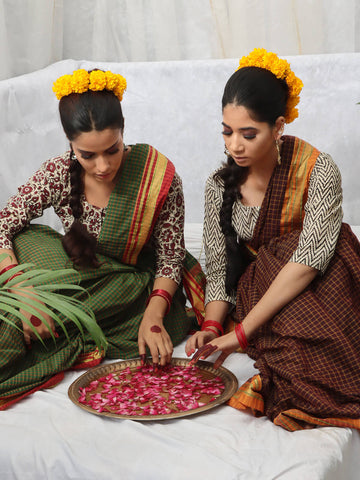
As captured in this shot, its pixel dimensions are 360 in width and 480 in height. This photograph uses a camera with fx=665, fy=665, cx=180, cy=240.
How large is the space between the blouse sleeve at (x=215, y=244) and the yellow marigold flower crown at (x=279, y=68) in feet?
1.09

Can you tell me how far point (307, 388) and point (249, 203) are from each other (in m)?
0.65

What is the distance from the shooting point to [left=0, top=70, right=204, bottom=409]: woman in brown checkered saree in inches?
74.5

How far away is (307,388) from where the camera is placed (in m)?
1.62

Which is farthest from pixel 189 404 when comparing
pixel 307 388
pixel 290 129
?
pixel 290 129

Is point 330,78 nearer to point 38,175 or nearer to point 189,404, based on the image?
point 38,175

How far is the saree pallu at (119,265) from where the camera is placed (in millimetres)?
1971

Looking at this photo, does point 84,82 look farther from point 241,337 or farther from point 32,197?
point 241,337

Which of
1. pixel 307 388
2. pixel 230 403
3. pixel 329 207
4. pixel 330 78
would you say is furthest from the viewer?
pixel 330 78

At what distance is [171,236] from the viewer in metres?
2.12

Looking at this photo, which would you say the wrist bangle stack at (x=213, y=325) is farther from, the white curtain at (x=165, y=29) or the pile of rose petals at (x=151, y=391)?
the white curtain at (x=165, y=29)

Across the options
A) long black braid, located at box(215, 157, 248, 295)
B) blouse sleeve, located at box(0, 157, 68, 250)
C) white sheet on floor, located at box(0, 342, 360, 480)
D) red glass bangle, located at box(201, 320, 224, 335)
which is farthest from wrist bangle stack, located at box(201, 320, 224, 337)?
blouse sleeve, located at box(0, 157, 68, 250)

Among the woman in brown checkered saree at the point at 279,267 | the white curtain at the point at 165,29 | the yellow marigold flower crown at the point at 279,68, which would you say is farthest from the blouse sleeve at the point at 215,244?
the white curtain at the point at 165,29

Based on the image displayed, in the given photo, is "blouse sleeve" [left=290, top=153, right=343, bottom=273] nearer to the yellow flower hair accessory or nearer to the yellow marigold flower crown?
the yellow marigold flower crown

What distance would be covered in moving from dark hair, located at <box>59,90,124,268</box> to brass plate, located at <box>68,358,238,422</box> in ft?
1.03
